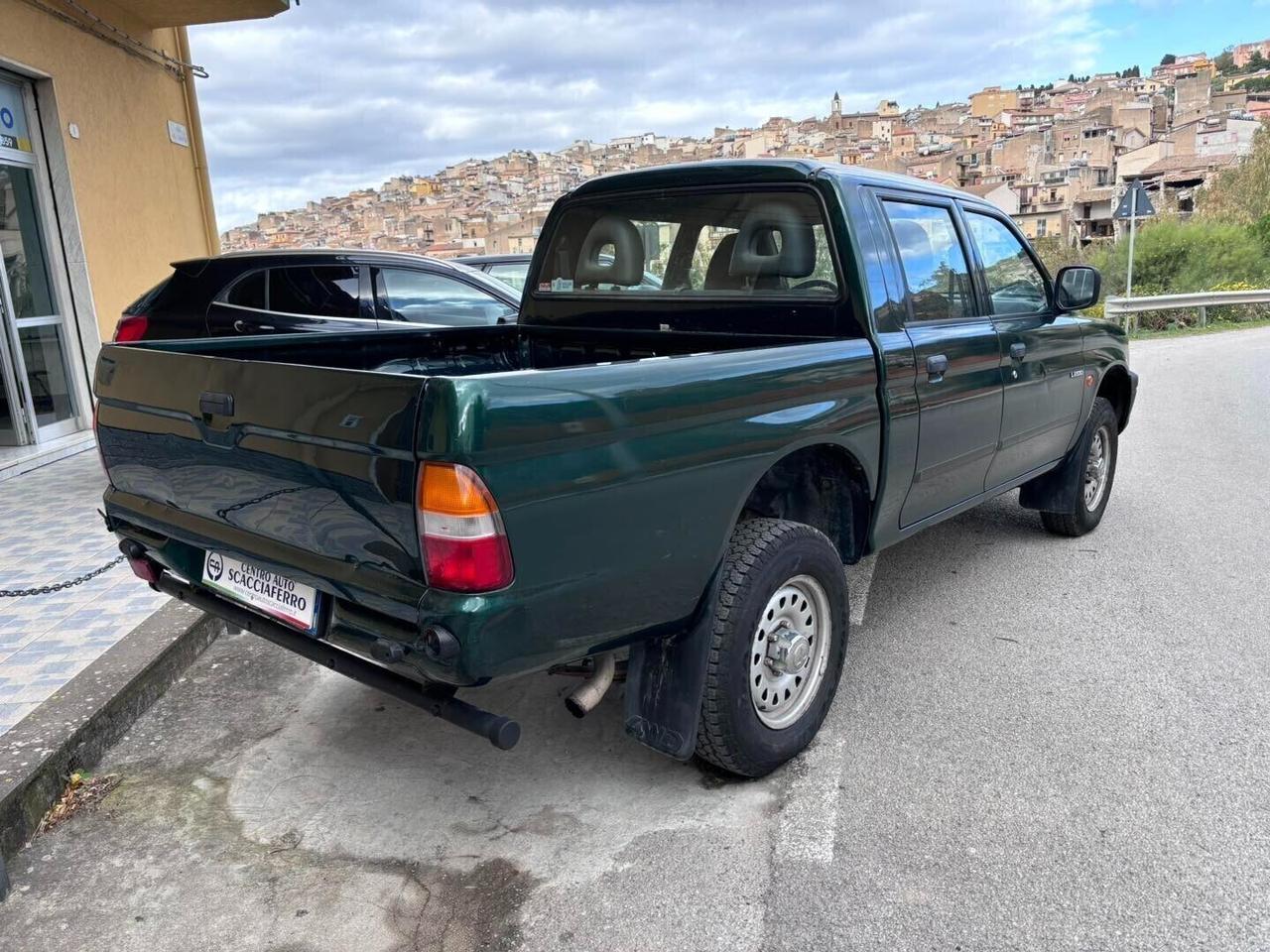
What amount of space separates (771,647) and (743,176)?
6.06ft

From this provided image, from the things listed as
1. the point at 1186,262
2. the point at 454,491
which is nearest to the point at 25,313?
the point at 454,491

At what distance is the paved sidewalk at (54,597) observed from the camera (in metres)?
3.58

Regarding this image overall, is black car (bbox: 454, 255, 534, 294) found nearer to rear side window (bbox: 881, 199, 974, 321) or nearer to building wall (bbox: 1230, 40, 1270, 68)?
rear side window (bbox: 881, 199, 974, 321)

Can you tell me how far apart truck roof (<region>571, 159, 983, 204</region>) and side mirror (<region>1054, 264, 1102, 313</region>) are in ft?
2.71

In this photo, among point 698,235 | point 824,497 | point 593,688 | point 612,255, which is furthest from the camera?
point 612,255

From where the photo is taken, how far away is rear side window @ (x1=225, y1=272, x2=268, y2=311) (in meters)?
6.26

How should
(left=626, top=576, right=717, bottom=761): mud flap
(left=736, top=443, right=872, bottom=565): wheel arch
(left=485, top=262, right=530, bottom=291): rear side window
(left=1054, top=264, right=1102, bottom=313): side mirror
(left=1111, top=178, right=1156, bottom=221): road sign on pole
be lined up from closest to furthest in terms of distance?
(left=626, top=576, right=717, bottom=761): mud flap, (left=736, top=443, right=872, bottom=565): wheel arch, (left=1054, top=264, right=1102, bottom=313): side mirror, (left=485, top=262, right=530, bottom=291): rear side window, (left=1111, top=178, right=1156, bottom=221): road sign on pole

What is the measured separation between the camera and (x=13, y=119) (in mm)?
7738

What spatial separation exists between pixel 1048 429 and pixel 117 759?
431cm

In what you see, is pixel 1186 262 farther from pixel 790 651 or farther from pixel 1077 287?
pixel 790 651

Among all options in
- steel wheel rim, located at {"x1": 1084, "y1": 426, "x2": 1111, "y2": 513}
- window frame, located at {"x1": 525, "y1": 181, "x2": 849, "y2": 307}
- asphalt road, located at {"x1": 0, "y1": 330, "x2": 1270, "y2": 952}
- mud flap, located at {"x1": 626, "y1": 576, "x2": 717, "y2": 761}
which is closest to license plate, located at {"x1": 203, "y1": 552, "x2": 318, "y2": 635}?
asphalt road, located at {"x1": 0, "y1": 330, "x2": 1270, "y2": 952}

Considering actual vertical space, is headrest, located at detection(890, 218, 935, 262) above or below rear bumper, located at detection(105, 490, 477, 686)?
above

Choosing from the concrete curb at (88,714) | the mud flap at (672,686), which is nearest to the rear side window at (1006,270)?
the mud flap at (672,686)

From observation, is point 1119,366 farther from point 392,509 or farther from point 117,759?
point 117,759
